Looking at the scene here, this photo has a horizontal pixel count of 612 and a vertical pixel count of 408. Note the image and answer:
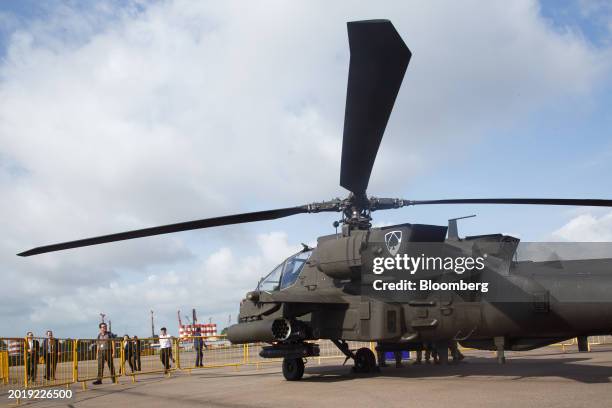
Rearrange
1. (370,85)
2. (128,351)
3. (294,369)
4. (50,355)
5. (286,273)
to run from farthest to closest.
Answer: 1. (128,351)
2. (50,355)
3. (286,273)
4. (294,369)
5. (370,85)

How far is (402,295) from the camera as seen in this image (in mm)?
10852

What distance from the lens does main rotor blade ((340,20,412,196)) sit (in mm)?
5250

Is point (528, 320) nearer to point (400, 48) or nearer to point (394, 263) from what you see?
point (394, 263)

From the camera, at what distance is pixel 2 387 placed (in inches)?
545

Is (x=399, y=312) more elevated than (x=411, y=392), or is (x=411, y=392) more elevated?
(x=399, y=312)

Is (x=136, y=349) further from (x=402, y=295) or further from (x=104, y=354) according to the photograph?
(x=402, y=295)

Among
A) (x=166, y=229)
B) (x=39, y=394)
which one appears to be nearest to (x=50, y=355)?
(x=39, y=394)

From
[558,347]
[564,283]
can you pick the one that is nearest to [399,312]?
[564,283]

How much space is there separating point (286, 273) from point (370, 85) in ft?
26.4

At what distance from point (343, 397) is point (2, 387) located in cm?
938

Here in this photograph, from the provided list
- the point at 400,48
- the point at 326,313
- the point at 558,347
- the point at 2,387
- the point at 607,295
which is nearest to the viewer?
the point at 400,48

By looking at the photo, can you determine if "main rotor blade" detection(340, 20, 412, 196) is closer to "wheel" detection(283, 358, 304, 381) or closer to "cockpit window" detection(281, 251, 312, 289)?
"cockpit window" detection(281, 251, 312, 289)

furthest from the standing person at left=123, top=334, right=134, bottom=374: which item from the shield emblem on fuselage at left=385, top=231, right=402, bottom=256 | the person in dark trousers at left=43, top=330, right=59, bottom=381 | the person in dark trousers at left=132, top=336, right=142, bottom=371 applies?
the shield emblem on fuselage at left=385, top=231, right=402, bottom=256

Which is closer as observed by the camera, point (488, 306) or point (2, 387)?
point (488, 306)
